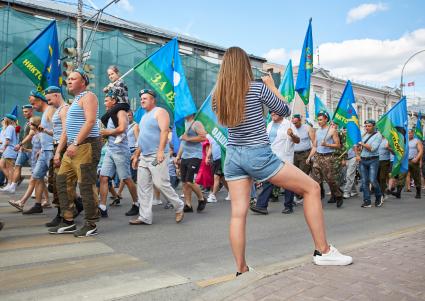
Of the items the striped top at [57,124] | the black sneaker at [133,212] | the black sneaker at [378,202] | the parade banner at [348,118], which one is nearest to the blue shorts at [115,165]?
the black sneaker at [133,212]

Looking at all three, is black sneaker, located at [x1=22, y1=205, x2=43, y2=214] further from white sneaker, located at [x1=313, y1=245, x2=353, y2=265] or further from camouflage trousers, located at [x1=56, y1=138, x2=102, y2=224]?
white sneaker, located at [x1=313, y1=245, x2=353, y2=265]

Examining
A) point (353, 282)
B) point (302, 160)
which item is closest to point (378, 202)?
point (302, 160)

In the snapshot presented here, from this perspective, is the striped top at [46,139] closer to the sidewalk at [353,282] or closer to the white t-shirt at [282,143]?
the white t-shirt at [282,143]

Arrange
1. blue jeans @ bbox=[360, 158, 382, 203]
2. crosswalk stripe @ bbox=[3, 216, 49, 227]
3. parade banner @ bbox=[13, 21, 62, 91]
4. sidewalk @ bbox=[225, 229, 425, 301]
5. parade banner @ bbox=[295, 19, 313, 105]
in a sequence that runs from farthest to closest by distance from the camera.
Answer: blue jeans @ bbox=[360, 158, 382, 203] → parade banner @ bbox=[13, 21, 62, 91] → parade banner @ bbox=[295, 19, 313, 105] → crosswalk stripe @ bbox=[3, 216, 49, 227] → sidewalk @ bbox=[225, 229, 425, 301]

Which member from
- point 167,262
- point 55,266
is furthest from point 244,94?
point 55,266

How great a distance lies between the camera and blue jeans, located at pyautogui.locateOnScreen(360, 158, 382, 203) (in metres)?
8.66

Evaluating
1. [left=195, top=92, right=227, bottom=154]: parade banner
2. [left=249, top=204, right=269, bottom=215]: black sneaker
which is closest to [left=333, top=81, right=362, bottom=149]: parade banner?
[left=249, top=204, right=269, bottom=215]: black sneaker

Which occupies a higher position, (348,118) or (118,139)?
(348,118)

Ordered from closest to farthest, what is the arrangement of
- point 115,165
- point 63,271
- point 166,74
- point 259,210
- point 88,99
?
1. point 63,271
2. point 88,99
3. point 115,165
4. point 259,210
5. point 166,74

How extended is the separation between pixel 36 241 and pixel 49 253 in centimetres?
62

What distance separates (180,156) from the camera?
8.08m

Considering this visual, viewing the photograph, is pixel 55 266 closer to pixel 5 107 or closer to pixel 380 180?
pixel 380 180

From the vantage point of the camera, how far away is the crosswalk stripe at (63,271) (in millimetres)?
3411

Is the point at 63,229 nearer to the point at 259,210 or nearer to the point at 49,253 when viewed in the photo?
the point at 49,253
